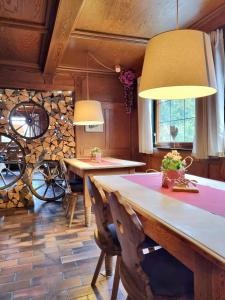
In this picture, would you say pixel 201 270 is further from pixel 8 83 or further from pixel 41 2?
pixel 8 83

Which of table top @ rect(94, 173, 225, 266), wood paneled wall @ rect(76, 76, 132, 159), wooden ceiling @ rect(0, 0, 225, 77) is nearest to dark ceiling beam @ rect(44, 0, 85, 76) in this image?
wooden ceiling @ rect(0, 0, 225, 77)

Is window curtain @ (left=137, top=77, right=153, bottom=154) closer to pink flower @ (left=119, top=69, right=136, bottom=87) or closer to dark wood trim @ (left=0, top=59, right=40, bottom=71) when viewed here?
pink flower @ (left=119, top=69, right=136, bottom=87)

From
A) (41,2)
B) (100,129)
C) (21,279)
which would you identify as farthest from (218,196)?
(100,129)

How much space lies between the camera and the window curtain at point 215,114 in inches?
103

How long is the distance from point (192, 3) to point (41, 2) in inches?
60.7

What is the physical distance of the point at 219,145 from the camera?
264cm

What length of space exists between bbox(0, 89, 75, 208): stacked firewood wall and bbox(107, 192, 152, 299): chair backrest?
3263 mm

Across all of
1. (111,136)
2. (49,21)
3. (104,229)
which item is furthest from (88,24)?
(104,229)

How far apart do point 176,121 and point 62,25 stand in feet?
7.20

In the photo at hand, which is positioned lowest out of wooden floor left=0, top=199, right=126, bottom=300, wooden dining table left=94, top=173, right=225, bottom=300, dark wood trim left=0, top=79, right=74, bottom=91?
wooden floor left=0, top=199, right=126, bottom=300

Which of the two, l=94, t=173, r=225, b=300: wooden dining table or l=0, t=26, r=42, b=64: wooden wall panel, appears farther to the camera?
l=0, t=26, r=42, b=64: wooden wall panel

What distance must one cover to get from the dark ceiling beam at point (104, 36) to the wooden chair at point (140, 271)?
102 inches

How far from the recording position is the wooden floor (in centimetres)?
180

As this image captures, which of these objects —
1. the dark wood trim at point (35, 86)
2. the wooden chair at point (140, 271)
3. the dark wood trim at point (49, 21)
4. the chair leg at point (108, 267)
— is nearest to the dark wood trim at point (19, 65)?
the dark wood trim at point (35, 86)
